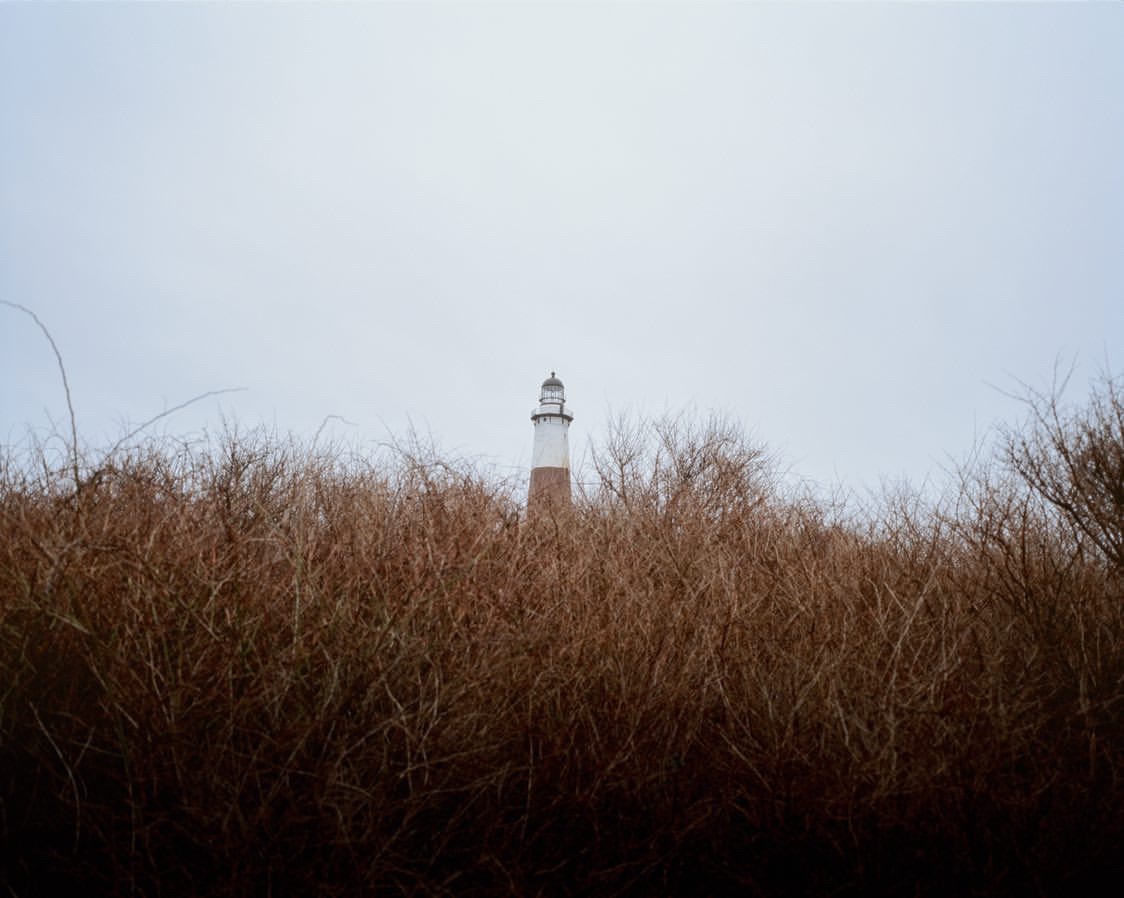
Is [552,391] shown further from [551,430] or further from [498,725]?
[498,725]

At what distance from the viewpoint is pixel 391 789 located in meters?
3.42

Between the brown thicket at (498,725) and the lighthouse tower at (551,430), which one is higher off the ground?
the lighthouse tower at (551,430)

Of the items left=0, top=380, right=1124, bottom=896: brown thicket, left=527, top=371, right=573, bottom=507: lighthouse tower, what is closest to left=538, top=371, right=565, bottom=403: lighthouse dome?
left=527, top=371, right=573, bottom=507: lighthouse tower

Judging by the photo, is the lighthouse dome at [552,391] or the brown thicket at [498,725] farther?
the lighthouse dome at [552,391]

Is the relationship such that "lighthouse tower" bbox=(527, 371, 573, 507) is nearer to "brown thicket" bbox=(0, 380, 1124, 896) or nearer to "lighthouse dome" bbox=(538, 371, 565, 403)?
"lighthouse dome" bbox=(538, 371, 565, 403)

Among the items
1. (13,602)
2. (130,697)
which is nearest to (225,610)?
(130,697)

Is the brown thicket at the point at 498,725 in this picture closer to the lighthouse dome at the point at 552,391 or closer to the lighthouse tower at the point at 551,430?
the lighthouse tower at the point at 551,430

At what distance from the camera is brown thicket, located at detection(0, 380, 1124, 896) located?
323 cm

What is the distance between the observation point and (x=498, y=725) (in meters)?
3.82

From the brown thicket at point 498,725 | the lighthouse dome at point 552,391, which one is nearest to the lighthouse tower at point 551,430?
the lighthouse dome at point 552,391

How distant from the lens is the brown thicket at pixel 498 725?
323 centimetres

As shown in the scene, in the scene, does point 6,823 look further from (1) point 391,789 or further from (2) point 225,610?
(1) point 391,789

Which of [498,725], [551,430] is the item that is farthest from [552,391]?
[498,725]

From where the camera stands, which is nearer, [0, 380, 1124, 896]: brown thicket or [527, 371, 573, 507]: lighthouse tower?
[0, 380, 1124, 896]: brown thicket
